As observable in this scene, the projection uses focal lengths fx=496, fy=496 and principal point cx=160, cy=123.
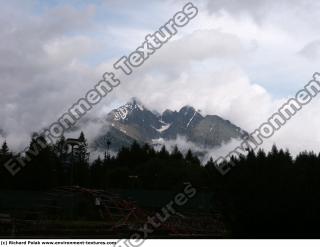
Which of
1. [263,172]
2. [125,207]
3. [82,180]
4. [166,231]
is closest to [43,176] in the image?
[82,180]

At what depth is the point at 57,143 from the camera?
10962cm

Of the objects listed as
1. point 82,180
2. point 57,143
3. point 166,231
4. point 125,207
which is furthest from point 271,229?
point 57,143

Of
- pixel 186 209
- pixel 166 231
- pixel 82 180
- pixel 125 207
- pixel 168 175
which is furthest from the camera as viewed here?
pixel 168 175

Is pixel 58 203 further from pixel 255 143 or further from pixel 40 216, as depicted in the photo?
pixel 255 143

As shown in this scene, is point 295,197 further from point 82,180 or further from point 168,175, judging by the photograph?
point 168,175

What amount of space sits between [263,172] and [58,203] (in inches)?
919

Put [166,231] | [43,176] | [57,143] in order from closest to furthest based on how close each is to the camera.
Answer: [166,231] < [43,176] < [57,143]

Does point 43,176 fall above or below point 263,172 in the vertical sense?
above

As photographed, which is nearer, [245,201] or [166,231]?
[245,201]

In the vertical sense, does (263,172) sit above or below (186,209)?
below

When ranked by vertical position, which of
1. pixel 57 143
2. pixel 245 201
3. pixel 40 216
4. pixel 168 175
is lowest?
pixel 245 201

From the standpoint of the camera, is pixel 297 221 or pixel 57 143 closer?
pixel 297 221

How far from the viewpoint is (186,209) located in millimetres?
44406

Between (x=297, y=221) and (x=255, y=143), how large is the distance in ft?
22.0
